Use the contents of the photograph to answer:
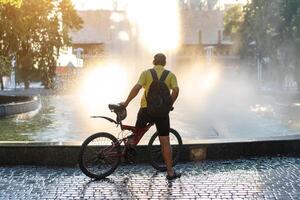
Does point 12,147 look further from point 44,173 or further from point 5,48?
point 5,48

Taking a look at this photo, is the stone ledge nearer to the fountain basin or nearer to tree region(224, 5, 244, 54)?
the fountain basin

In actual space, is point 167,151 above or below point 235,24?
below

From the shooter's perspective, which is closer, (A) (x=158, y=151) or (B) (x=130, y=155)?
(B) (x=130, y=155)

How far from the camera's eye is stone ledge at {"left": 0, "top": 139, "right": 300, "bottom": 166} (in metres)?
8.98

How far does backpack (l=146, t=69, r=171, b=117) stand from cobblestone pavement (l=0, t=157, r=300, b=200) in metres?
0.98

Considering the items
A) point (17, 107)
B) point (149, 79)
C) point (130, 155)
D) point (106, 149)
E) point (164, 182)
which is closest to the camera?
point (164, 182)

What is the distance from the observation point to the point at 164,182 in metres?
7.64

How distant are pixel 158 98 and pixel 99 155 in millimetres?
1225

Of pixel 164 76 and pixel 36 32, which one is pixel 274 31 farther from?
pixel 164 76

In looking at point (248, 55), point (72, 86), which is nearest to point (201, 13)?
point (248, 55)

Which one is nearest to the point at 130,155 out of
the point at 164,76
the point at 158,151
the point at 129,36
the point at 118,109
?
the point at 158,151

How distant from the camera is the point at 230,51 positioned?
2709 inches

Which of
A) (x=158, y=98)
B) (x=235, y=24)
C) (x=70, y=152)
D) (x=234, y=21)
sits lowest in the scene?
(x=70, y=152)

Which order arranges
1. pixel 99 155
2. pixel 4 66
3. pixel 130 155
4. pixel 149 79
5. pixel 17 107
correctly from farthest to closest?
pixel 4 66, pixel 17 107, pixel 130 155, pixel 99 155, pixel 149 79
